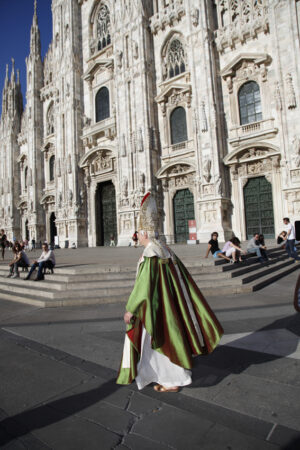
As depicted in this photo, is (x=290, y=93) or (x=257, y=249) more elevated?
(x=290, y=93)

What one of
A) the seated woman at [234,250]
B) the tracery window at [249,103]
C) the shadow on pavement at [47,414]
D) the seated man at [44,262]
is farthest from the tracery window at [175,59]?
the shadow on pavement at [47,414]

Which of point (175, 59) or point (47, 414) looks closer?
point (47, 414)

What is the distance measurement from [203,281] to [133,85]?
16.2 meters

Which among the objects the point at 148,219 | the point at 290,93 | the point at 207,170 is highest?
the point at 290,93

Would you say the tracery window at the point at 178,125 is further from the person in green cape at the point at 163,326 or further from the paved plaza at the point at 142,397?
the person in green cape at the point at 163,326

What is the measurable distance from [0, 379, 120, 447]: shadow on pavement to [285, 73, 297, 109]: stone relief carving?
1472cm

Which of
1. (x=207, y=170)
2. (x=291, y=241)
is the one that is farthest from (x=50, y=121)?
(x=291, y=241)

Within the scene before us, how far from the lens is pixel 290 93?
43.3ft

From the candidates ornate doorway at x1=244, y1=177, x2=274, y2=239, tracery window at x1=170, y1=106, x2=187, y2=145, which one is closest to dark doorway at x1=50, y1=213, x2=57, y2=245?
tracery window at x1=170, y1=106, x2=187, y2=145

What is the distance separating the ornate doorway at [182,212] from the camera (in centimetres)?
1731

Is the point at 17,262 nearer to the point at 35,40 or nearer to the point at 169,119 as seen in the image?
the point at 169,119

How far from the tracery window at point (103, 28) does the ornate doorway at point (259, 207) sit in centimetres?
1587

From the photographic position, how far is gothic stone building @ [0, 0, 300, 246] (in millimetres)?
14438

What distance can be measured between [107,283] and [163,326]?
161 inches
